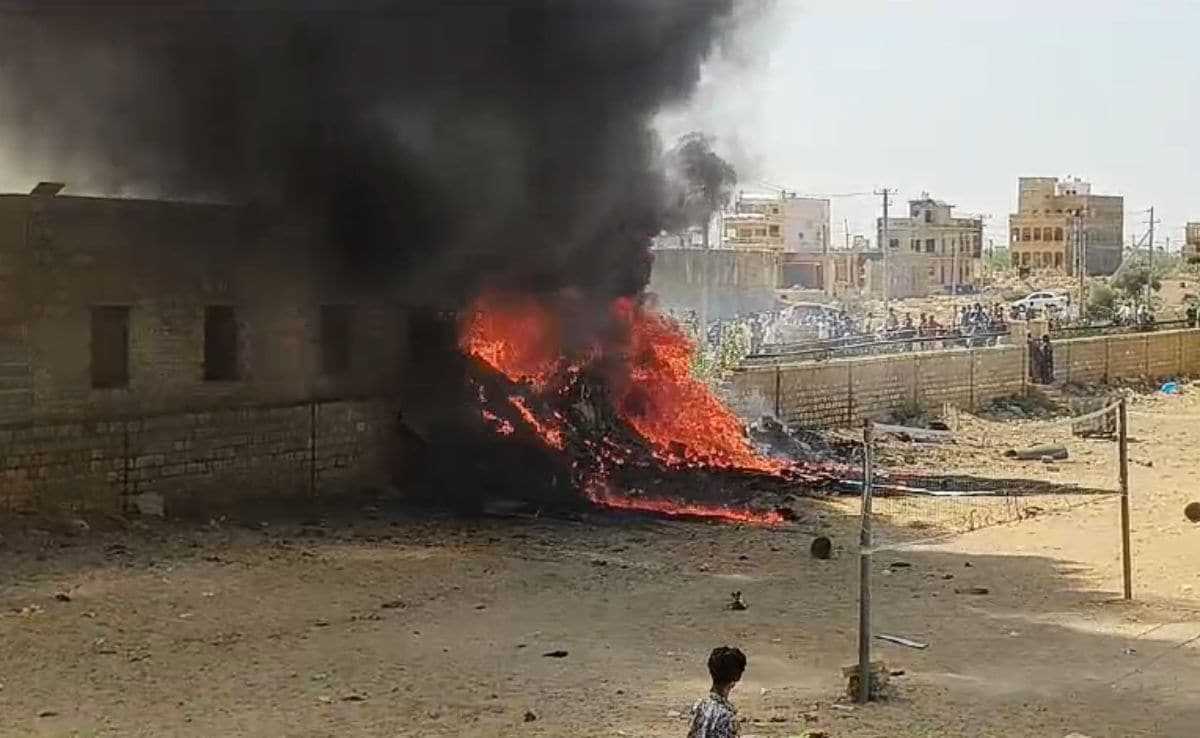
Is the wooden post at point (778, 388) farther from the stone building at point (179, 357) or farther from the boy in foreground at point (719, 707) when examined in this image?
the boy in foreground at point (719, 707)

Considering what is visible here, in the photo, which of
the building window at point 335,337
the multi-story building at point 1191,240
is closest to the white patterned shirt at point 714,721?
the building window at point 335,337

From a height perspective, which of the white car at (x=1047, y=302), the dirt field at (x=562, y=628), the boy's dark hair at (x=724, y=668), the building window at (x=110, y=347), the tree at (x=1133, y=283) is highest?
the tree at (x=1133, y=283)

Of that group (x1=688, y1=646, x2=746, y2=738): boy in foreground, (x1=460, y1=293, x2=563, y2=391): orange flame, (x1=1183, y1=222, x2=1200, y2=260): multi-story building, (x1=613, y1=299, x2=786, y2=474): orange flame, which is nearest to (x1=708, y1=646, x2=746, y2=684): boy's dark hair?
(x1=688, y1=646, x2=746, y2=738): boy in foreground

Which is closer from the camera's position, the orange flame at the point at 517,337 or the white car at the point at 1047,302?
the orange flame at the point at 517,337

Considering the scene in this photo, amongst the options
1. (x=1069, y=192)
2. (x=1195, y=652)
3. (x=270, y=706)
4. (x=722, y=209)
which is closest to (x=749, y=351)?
(x=722, y=209)

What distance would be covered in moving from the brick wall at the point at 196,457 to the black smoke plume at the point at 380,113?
230cm

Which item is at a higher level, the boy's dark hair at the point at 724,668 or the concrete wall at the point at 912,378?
the concrete wall at the point at 912,378

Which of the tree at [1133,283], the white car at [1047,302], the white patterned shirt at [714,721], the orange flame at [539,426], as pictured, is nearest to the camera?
the white patterned shirt at [714,721]

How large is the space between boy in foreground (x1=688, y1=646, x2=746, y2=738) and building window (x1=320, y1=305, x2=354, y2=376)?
13310mm

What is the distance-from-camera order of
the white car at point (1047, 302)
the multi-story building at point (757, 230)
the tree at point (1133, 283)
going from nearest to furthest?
the white car at point (1047, 302)
the tree at point (1133, 283)
the multi-story building at point (757, 230)

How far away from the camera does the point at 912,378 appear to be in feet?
99.9

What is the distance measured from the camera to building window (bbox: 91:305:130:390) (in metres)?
16.2

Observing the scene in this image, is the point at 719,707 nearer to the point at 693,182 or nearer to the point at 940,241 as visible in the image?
the point at 693,182

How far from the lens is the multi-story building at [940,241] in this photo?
89.6 m
